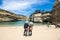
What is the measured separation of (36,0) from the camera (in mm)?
1884

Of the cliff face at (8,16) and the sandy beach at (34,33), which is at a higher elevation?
the cliff face at (8,16)

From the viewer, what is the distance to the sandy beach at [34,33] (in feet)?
5.93

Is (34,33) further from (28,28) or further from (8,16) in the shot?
(8,16)

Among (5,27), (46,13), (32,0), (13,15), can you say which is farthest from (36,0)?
(5,27)

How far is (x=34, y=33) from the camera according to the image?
1856mm

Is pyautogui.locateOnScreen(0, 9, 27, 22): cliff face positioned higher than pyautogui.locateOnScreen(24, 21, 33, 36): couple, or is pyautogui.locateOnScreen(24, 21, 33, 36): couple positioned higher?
pyautogui.locateOnScreen(0, 9, 27, 22): cliff face

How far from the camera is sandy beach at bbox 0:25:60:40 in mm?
1807

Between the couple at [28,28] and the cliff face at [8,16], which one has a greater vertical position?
the cliff face at [8,16]

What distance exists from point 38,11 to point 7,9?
43cm

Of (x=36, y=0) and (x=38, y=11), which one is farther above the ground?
(x=36, y=0)

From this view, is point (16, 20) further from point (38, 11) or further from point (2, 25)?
point (38, 11)

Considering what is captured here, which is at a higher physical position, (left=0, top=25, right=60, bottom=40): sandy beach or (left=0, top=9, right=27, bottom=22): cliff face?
(left=0, top=9, right=27, bottom=22): cliff face

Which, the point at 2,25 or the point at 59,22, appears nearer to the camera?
the point at 2,25

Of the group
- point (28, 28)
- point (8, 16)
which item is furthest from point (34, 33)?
point (8, 16)
